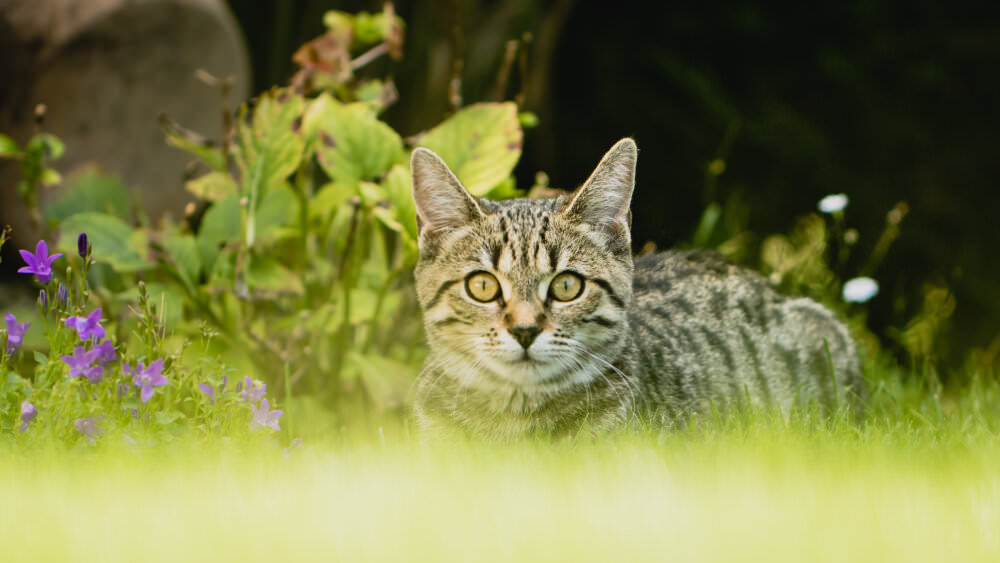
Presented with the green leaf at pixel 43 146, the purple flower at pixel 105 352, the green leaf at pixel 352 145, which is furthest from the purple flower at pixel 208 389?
the green leaf at pixel 43 146

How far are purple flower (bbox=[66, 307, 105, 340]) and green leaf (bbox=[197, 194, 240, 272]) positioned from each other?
2.97ft

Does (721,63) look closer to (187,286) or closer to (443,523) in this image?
(187,286)

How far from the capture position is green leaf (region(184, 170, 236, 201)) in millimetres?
3727

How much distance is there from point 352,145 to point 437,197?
27.0 inches

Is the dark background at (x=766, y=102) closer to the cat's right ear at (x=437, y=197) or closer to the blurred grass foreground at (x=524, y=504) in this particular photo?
the cat's right ear at (x=437, y=197)

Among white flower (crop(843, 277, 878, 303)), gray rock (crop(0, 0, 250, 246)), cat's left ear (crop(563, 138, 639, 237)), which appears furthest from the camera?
gray rock (crop(0, 0, 250, 246))

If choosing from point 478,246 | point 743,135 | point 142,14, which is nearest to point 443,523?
point 478,246

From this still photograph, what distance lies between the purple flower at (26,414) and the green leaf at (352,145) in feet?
4.60

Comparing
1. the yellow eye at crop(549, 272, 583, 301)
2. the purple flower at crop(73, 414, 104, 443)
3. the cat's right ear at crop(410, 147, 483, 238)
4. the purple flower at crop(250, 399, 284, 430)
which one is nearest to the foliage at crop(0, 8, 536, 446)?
the cat's right ear at crop(410, 147, 483, 238)

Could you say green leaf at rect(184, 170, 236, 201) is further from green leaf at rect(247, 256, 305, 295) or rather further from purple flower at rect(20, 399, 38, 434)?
purple flower at rect(20, 399, 38, 434)

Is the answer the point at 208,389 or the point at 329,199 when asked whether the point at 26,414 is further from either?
the point at 329,199

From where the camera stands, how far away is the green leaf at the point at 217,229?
3.59 m

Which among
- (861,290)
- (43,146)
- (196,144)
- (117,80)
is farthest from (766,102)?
(43,146)

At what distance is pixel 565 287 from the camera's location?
9.70 ft
